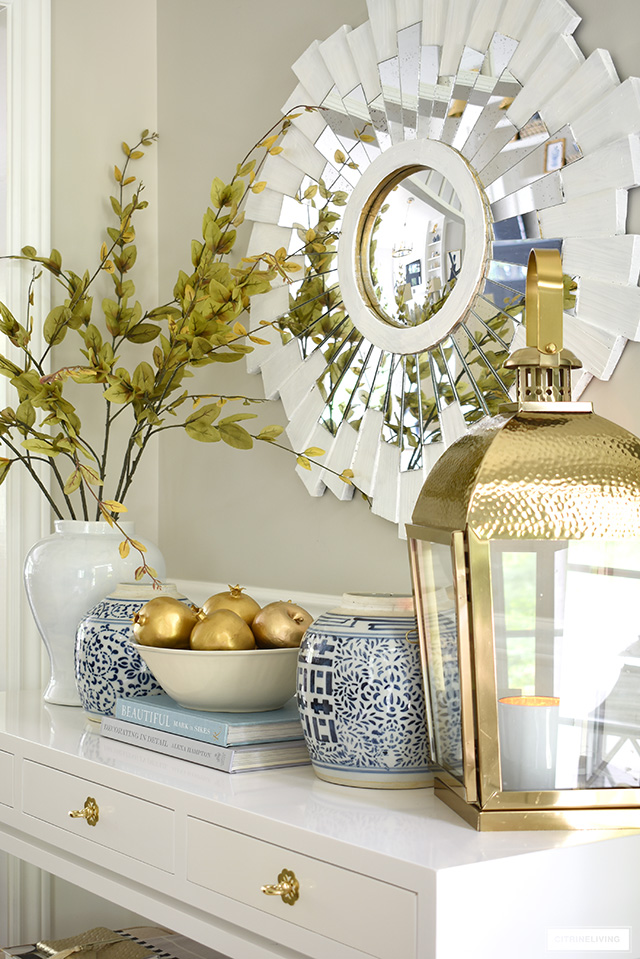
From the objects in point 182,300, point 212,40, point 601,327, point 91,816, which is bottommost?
point 91,816

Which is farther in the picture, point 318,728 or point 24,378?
point 24,378

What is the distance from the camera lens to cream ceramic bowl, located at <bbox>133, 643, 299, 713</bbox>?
125 centimetres

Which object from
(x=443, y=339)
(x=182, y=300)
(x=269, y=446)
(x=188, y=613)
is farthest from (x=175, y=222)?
(x=188, y=613)

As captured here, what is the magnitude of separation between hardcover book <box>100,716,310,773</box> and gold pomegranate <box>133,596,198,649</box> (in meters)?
0.11

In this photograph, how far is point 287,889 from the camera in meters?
1.00

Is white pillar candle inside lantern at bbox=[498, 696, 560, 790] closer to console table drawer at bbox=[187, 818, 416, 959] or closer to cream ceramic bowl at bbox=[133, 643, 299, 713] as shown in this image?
console table drawer at bbox=[187, 818, 416, 959]

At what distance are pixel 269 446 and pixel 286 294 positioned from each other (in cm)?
27

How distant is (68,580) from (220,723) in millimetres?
548

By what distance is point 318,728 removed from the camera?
1102 mm

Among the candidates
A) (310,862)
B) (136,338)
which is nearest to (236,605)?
(310,862)

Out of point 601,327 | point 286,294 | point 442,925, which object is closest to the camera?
point 442,925

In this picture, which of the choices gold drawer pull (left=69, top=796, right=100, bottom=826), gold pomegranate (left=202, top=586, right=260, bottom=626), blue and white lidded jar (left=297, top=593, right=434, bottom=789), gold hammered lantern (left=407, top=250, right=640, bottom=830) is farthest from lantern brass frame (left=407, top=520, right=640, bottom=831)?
gold drawer pull (left=69, top=796, right=100, bottom=826)

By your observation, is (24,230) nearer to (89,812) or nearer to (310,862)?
(89,812)

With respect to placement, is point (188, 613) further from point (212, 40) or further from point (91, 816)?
point (212, 40)
